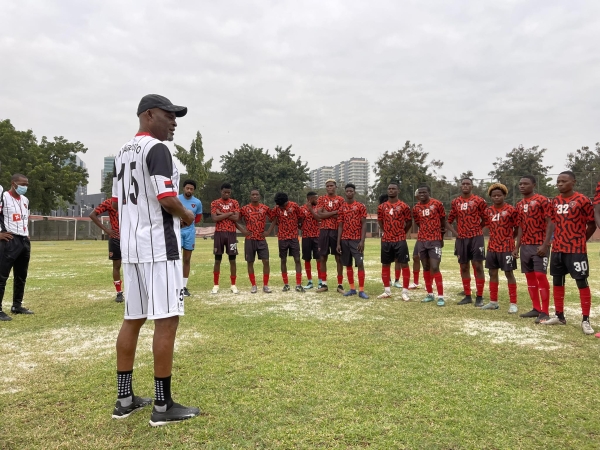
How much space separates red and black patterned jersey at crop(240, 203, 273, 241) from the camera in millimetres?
9230

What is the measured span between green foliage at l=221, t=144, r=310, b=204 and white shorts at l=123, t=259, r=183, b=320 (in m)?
48.7

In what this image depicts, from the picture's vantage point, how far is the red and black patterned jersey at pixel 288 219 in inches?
380

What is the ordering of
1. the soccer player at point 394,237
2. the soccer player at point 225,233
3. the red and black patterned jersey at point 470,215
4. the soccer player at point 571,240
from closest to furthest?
the soccer player at point 571,240, the red and black patterned jersey at point 470,215, the soccer player at point 394,237, the soccer player at point 225,233

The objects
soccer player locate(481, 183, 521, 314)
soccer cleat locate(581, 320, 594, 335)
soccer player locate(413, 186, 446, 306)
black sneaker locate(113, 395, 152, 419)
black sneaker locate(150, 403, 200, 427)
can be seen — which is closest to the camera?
black sneaker locate(150, 403, 200, 427)

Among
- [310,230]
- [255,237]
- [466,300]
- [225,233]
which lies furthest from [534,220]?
[225,233]

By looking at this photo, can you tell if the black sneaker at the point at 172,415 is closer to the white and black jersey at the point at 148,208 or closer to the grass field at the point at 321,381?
the grass field at the point at 321,381

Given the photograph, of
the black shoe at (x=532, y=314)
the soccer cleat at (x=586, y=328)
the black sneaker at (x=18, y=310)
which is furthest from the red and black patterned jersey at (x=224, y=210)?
the soccer cleat at (x=586, y=328)

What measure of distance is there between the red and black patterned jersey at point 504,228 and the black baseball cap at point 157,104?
6.09 m

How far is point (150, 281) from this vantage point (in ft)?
10.2

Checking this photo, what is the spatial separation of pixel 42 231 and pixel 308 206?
155ft

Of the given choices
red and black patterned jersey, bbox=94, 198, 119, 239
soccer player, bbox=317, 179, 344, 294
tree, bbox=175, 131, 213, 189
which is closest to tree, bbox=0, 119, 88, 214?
tree, bbox=175, 131, 213, 189

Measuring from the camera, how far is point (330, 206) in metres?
9.18

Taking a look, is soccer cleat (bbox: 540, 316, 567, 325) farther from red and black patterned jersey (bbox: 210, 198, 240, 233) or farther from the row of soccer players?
red and black patterned jersey (bbox: 210, 198, 240, 233)

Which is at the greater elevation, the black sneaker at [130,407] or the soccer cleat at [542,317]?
the black sneaker at [130,407]
